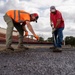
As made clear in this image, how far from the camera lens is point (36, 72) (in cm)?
489

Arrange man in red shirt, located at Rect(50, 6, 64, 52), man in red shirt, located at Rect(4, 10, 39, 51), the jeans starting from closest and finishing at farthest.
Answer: man in red shirt, located at Rect(4, 10, 39, 51)
man in red shirt, located at Rect(50, 6, 64, 52)
the jeans

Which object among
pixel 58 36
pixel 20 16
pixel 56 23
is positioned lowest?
pixel 58 36

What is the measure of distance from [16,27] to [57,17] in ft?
4.84

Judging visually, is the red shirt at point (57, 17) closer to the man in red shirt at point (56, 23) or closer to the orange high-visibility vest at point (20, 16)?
the man in red shirt at point (56, 23)

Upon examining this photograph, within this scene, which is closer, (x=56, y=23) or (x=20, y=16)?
(x=20, y=16)

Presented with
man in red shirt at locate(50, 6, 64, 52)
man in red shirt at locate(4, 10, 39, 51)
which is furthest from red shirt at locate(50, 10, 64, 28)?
man in red shirt at locate(4, 10, 39, 51)

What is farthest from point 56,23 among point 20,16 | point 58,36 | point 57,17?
point 20,16

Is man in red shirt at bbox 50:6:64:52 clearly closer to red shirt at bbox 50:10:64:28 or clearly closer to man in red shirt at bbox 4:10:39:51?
red shirt at bbox 50:10:64:28

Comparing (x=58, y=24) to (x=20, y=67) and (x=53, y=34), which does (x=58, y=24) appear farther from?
(x=20, y=67)

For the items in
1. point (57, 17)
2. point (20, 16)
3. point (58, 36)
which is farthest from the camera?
point (58, 36)

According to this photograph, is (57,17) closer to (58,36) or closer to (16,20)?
(58,36)

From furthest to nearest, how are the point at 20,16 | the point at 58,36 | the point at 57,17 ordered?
the point at 58,36, the point at 57,17, the point at 20,16

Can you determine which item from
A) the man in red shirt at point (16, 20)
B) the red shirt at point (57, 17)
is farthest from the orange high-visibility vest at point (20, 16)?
the red shirt at point (57, 17)

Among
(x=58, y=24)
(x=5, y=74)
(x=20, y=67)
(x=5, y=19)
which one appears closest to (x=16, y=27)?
(x=5, y=19)
